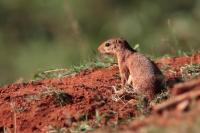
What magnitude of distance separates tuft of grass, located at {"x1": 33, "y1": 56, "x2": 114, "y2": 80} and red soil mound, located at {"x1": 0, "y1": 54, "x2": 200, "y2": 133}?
2.07 ft

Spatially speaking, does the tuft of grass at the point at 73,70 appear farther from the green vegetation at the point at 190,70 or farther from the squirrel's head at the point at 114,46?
the green vegetation at the point at 190,70

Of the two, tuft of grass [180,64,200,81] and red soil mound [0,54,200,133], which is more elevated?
tuft of grass [180,64,200,81]

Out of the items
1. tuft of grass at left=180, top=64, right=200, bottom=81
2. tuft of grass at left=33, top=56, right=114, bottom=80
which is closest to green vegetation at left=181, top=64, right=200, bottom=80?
tuft of grass at left=180, top=64, right=200, bottom=81

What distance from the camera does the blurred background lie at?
65.0ft

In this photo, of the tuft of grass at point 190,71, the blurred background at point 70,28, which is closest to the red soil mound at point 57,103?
the tuft of grass at point 190,71

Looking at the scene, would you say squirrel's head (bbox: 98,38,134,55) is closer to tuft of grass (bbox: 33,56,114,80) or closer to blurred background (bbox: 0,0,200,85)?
tuft of grass (bbox: 33,56,114,80)

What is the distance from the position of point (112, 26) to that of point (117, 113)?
11.9 m

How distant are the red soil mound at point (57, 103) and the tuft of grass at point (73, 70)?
630 millimetres

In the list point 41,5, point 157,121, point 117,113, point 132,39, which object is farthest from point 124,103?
point 41,5

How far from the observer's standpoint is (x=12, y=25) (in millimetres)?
22594

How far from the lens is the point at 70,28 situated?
62.3 feet

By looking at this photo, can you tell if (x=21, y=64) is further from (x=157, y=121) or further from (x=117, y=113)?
(x=157, y=121)

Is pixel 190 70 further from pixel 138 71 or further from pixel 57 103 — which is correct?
pixel 57 103

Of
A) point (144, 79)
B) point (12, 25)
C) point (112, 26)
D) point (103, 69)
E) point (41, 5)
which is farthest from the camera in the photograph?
point (41, 5)
